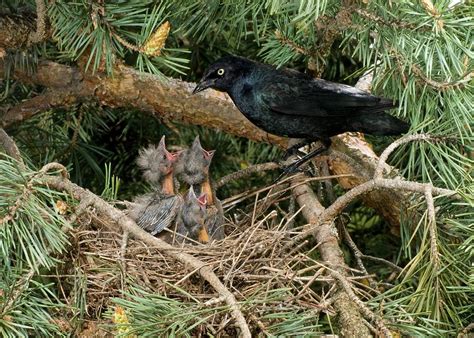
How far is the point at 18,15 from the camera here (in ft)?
14.0

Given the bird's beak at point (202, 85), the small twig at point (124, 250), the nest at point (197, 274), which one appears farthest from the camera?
the bird's beak at point (202, 85)

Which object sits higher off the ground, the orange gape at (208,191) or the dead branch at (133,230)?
the dead branch at (133,230)

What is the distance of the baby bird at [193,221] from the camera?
428 centimetres

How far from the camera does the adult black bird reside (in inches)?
177

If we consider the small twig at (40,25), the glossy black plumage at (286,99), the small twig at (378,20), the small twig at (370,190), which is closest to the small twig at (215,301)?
the small twig at (370,190)

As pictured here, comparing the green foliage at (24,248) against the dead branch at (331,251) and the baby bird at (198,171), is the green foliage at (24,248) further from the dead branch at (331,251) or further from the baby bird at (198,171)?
the baby bird at (198,171)

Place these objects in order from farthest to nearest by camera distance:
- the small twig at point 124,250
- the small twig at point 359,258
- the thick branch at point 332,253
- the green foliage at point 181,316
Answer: the small twig at point 359,258 < the small twig at point 124,250 < the thick branch at point 332,253 < the green foliage at point 181,316

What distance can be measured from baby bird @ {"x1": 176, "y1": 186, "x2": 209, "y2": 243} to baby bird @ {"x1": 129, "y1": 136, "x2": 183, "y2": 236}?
0.04m

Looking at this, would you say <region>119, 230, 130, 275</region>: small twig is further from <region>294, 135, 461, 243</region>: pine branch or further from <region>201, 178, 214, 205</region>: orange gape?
<region>201, 178, 214, 205</region>: orange gape

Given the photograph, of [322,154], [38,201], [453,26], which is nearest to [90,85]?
[322,154]

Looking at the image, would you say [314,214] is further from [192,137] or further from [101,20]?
[192,137]

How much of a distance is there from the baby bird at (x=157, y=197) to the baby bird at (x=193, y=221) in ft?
0.12

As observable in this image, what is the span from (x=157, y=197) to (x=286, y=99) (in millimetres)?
715

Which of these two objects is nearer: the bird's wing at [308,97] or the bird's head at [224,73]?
the bird's wing at [308,97]
